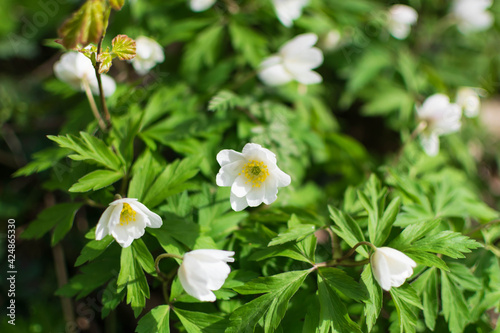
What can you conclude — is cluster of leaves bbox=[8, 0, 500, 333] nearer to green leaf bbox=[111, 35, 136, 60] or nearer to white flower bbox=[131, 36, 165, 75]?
green leaf bbox=[111, 35, 136, 60]

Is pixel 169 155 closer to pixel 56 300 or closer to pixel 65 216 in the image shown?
pixel 65 216

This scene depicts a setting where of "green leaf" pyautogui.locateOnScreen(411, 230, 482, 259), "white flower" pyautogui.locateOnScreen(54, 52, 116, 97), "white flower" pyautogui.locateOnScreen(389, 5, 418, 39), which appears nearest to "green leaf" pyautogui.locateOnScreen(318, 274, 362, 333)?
"green leaf" pyautogui.locateOnScreen(411, 230, 482, 259)

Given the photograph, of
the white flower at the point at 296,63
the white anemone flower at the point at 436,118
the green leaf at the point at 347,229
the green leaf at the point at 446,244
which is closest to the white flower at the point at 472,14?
the white anemone flower at the point at 436,118

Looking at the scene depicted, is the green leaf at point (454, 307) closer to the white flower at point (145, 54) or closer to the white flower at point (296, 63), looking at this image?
the white flower at point (296, 63)

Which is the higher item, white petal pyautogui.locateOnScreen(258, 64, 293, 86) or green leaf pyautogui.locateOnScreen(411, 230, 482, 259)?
white petal pyautogui.locateOnScreen(258, 64, 293, 86)

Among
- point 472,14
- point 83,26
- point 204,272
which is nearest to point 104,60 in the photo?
point 83,26

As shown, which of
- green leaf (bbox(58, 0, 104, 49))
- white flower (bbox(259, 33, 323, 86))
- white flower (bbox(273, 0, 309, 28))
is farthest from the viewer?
white flower (bbox(273, 0, 309, 28))

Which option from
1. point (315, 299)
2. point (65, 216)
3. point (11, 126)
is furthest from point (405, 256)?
point (11, 126)
